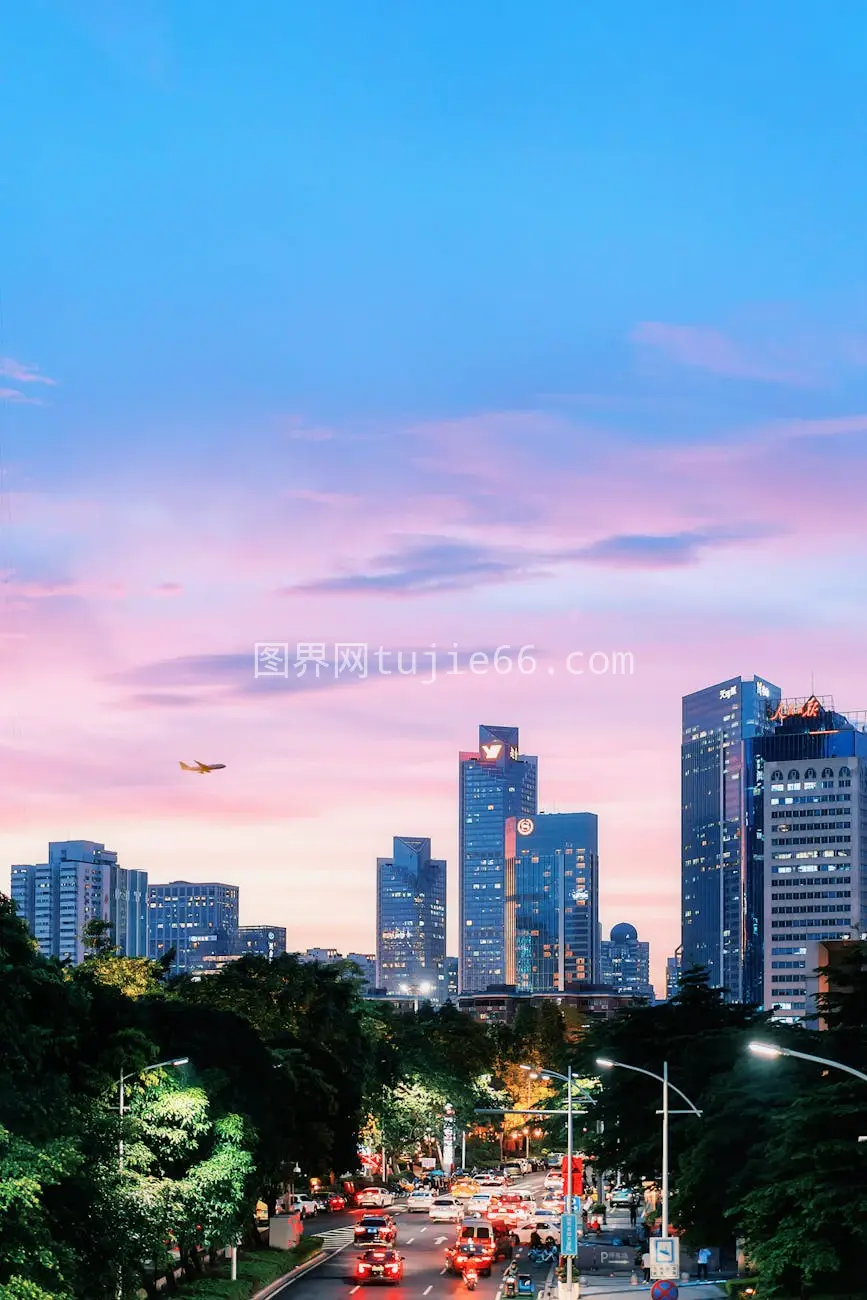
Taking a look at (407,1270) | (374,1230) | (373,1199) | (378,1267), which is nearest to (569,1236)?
(378,1267)

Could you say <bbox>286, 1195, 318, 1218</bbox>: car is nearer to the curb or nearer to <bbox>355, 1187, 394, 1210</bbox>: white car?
<bbox>355, 1187, 394, 1210</bbox>: white car

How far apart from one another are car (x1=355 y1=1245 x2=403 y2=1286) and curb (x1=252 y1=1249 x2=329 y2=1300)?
318 cm

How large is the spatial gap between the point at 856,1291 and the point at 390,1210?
72.8 meters

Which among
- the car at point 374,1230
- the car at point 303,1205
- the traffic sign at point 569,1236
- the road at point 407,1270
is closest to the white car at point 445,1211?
the road at point 407,1270

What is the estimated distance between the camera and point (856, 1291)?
172 ft

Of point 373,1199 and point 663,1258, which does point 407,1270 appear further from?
point 373,1199

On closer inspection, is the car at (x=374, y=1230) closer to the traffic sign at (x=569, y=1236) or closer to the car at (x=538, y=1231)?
the car at (x=538, y=1231)

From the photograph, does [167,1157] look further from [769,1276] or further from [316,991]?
[316,991]

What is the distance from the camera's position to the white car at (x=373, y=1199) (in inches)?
4929

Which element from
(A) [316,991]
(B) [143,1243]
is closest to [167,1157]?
(B) [143,1243]

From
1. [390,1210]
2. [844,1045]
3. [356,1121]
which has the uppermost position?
[844,1045]

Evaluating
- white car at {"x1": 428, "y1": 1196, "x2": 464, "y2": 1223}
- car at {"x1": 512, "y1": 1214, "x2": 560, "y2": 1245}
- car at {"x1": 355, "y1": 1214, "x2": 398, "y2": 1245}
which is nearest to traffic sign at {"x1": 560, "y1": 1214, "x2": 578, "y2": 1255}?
car at {"x1": 355, "y1": 1214, "x2": 398, "y2": 1245}

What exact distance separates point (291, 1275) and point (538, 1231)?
2195cm

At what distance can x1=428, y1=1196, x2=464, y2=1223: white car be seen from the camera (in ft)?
365
